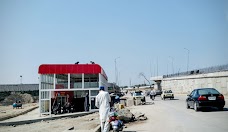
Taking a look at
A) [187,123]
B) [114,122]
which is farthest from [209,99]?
[114,122]

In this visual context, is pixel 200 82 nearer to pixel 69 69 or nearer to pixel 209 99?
pixel 69 69

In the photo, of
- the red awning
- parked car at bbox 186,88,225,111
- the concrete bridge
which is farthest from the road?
the concrete bridge

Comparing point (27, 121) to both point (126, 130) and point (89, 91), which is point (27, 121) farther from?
point (126, 130)

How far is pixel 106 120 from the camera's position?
374 inches

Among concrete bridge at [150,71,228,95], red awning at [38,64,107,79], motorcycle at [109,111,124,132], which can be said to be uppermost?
red awning at [38,64,107,79]

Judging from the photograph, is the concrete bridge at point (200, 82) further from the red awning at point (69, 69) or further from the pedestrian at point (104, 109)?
the pedestrian at point (104, 109)

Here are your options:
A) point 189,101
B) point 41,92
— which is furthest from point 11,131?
point 189,101

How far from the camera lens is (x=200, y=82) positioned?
182 ft

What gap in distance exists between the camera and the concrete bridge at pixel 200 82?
44.7m

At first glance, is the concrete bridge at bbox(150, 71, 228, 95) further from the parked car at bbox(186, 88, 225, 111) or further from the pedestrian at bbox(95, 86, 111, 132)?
the pedestrian at bbox(95, 86, 111, 132)

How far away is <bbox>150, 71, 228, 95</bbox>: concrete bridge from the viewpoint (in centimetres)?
4466

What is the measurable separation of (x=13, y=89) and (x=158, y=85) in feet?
178

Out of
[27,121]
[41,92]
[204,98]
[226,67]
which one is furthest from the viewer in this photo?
[226,67]

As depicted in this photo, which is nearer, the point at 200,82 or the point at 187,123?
the point at 187,123
